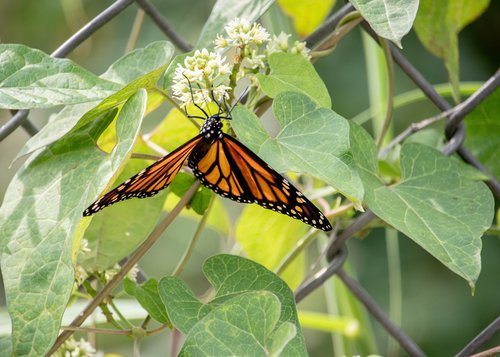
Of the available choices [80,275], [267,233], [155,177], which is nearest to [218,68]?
[155,177]

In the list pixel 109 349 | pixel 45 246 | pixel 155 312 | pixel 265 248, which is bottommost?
pixel 109 349

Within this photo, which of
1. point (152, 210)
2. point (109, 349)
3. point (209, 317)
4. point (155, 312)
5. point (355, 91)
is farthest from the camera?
point (355, 91)

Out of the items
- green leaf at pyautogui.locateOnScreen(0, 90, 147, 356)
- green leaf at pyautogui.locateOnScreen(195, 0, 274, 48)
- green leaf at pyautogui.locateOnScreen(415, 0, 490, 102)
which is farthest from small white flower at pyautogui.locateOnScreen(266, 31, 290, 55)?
green leaf at pyautogui.locateOnScreen(415, 0, 490, 102)

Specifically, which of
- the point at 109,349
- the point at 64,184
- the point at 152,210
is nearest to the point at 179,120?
the point at 152,210

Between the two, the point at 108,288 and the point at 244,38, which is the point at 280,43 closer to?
the point at 244,38

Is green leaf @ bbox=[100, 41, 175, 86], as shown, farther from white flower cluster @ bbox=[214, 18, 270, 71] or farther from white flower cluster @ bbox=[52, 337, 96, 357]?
white flower cluster @ bbox=[52, 337, 96, 357]

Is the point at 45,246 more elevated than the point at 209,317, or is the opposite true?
the point at 45,246

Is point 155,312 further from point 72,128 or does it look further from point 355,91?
point 355,91
